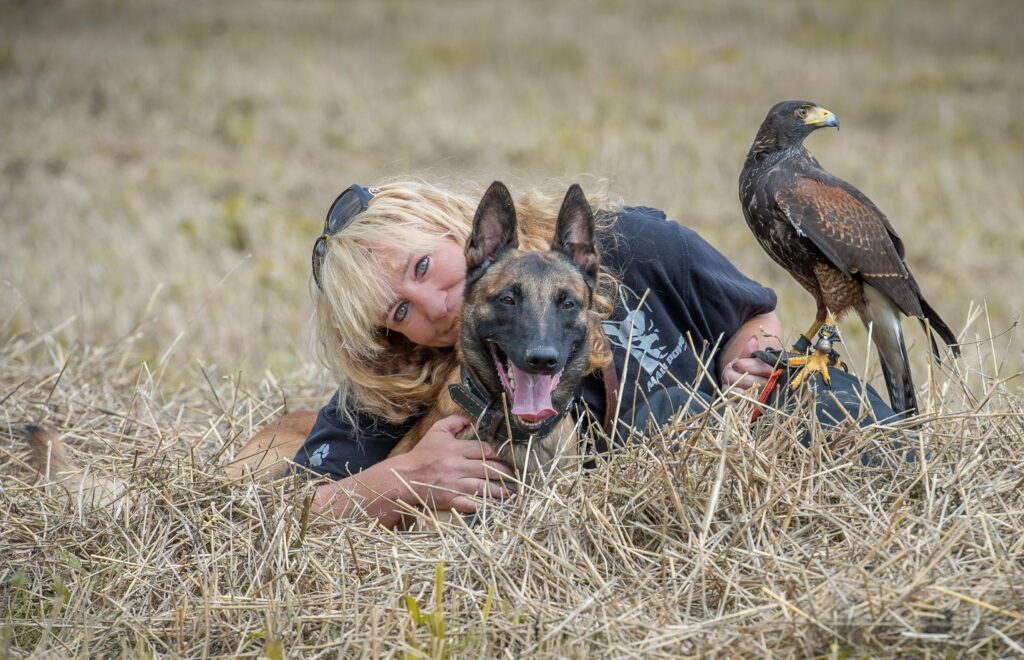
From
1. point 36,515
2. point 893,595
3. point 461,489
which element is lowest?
point 36,515

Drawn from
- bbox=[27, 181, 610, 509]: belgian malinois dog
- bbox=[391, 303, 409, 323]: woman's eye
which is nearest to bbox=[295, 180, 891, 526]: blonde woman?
bbox=[391, 303, 409, 323]: woman's eye

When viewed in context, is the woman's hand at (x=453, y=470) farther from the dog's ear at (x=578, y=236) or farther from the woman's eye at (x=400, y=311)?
the dog's ear at (x=578, y=236)

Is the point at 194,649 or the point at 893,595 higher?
the point at 893,595

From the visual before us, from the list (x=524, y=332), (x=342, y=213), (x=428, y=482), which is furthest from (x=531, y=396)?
(x=342, y=213)

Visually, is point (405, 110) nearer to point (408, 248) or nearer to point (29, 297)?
point (29, 297)

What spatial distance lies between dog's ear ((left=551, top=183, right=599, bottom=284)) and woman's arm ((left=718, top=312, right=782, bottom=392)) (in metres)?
0.66

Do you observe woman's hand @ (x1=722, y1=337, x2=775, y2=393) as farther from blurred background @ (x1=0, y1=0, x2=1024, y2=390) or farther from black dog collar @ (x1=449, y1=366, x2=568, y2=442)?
blurred background @ (x1=0, y1=0, x2=1024, y2=390)

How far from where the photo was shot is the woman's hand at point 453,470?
3.48m

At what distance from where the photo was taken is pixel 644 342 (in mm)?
4016

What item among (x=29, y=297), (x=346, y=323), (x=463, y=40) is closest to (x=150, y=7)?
(x=463, y=40)

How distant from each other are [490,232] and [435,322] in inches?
22.0

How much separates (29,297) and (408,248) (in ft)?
16.4

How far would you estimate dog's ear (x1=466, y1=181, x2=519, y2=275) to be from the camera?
11.4 ft

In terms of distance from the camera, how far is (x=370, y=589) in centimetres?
309
